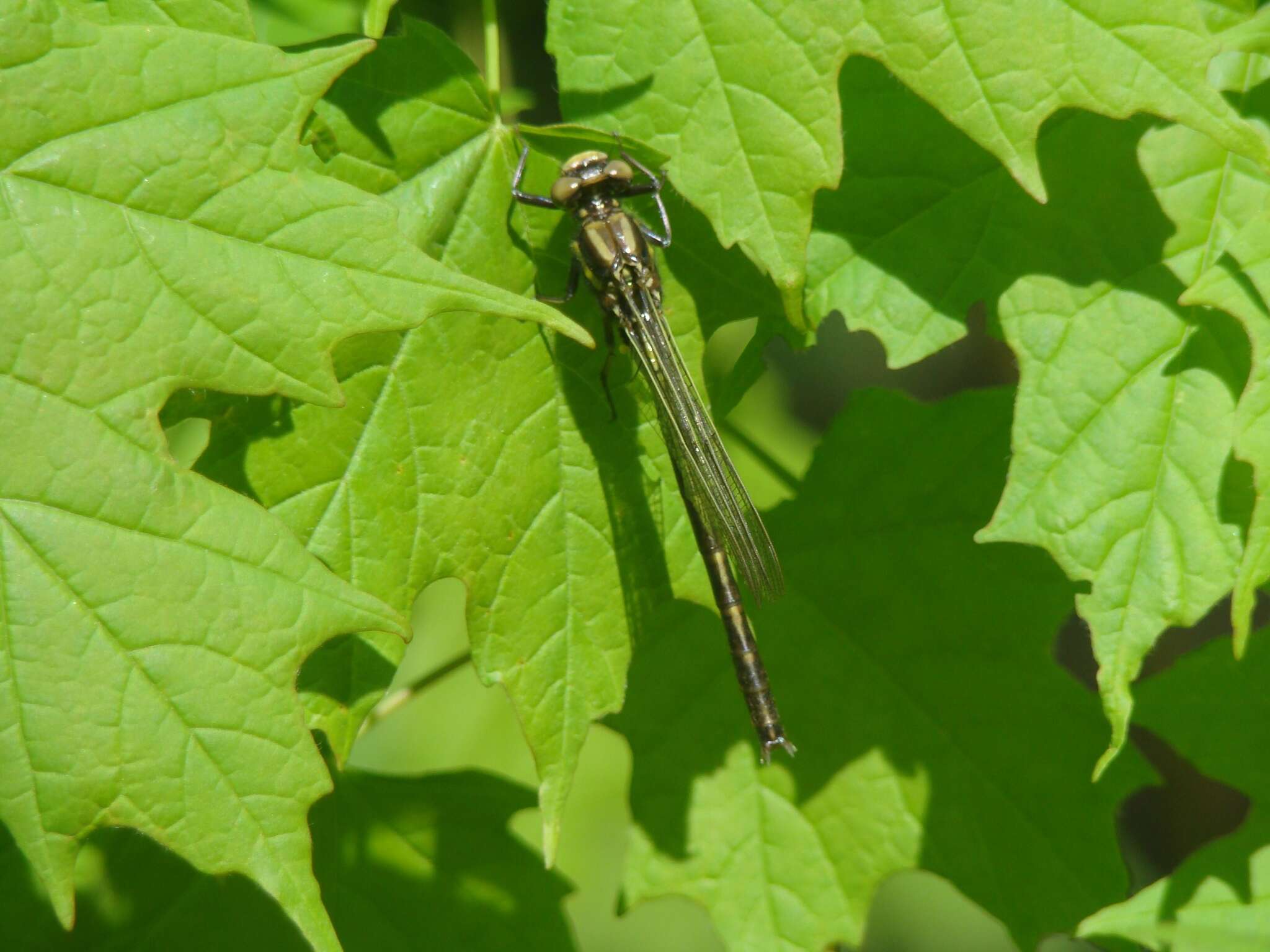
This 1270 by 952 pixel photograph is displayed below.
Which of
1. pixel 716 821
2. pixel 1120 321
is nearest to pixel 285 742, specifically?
pixel 716 821

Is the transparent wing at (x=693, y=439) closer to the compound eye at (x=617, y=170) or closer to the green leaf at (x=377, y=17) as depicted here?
the compound eye at (x=617, y=170)

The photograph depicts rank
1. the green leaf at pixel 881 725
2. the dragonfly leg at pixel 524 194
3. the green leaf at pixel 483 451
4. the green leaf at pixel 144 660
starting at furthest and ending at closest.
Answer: the green leaf at pixel 881 725 → the dragonfly leg at pixel 524 194 → the green leaf at pixel 483 451 → the green leaf at pixel 144 660

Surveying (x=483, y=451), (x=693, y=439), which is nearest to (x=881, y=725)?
(x=693, y=439)

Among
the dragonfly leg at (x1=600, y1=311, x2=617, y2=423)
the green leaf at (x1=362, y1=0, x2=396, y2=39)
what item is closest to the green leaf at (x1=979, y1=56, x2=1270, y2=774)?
the dragonfly leg at (x1=600, y1=311, x2=617, y2=423)

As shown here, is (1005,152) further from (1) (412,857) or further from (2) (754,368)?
(1) (412,857)

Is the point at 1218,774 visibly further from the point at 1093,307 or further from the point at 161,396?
the point at 161,396

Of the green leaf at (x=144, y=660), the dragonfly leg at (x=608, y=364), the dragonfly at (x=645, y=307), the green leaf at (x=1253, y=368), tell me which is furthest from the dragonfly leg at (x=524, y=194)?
the green leaf at (x=1253, y=368)

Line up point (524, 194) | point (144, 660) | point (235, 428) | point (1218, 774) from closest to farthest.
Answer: point (144, 660)
point (235, 428)
point (524, 194)
point (1218, 774)
